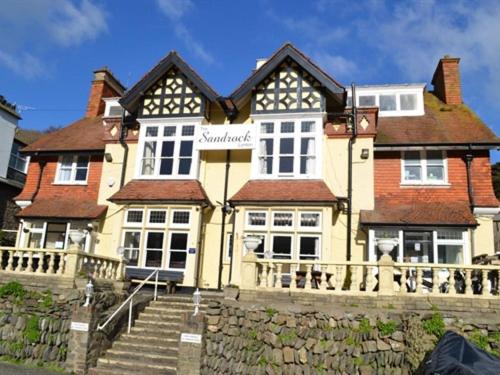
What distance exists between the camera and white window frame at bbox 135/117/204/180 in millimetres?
16641

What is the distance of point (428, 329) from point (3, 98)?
22392 millimetres

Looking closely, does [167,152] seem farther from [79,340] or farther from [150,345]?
[79,340]

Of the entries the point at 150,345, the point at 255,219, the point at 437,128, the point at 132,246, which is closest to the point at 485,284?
the point at 255,219

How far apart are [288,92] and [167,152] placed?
202 inches

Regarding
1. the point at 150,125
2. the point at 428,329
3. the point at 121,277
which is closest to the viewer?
the point at 428,329

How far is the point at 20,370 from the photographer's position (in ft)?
33.5

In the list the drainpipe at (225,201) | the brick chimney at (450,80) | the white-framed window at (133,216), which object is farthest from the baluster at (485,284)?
the white-framed window at (133,216)

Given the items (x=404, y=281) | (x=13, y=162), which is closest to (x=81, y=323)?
(x=404, y=281)

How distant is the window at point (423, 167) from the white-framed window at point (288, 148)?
10.9ft

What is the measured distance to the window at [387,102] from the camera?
18797 mm

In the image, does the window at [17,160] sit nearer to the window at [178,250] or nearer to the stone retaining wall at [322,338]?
the window at [178,250]

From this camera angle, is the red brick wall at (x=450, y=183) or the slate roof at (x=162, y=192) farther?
the slate roof at (x=162, y=192)

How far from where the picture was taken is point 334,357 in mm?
10016

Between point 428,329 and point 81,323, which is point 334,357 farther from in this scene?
point 81,323
